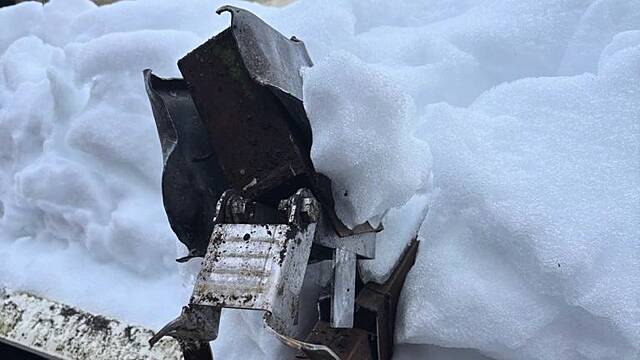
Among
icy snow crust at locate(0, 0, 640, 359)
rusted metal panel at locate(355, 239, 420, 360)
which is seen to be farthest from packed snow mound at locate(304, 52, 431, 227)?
rusted metal panel at locate(355, 239, 420, 360)

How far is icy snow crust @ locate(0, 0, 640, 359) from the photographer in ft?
2.97

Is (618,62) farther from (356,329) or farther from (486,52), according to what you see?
(356,329)

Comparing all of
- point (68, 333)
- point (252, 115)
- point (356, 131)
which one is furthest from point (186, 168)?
point (68, 333)

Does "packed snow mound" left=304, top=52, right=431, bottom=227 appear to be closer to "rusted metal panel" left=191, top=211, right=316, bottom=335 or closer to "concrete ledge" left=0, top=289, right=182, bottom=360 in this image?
"rusted metal panel" left=191, top=211, right=316, bottom=335

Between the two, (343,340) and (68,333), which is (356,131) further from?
(68,333)

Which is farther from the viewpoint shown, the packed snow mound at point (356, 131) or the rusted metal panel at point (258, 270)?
the packed snow mound at point (356, 131)

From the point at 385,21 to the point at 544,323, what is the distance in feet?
3.25

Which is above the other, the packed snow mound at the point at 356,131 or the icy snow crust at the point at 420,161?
the packed snow mound at the point at 356,131

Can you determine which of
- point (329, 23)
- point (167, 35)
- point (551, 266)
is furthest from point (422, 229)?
point (167, 35)

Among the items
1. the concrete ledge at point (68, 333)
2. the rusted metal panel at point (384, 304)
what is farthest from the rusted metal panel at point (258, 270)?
the concrete ledge at point (68, 333)

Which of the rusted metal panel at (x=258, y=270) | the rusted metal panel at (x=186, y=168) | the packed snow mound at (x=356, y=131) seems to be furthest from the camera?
the rusted metal panel at (x=186, y=168)

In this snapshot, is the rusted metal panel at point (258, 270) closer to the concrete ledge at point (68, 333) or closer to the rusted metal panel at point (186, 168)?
the rusted metal panel at point (186, 168)

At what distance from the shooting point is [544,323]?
3.06 feet

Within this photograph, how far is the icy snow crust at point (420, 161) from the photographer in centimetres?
90
